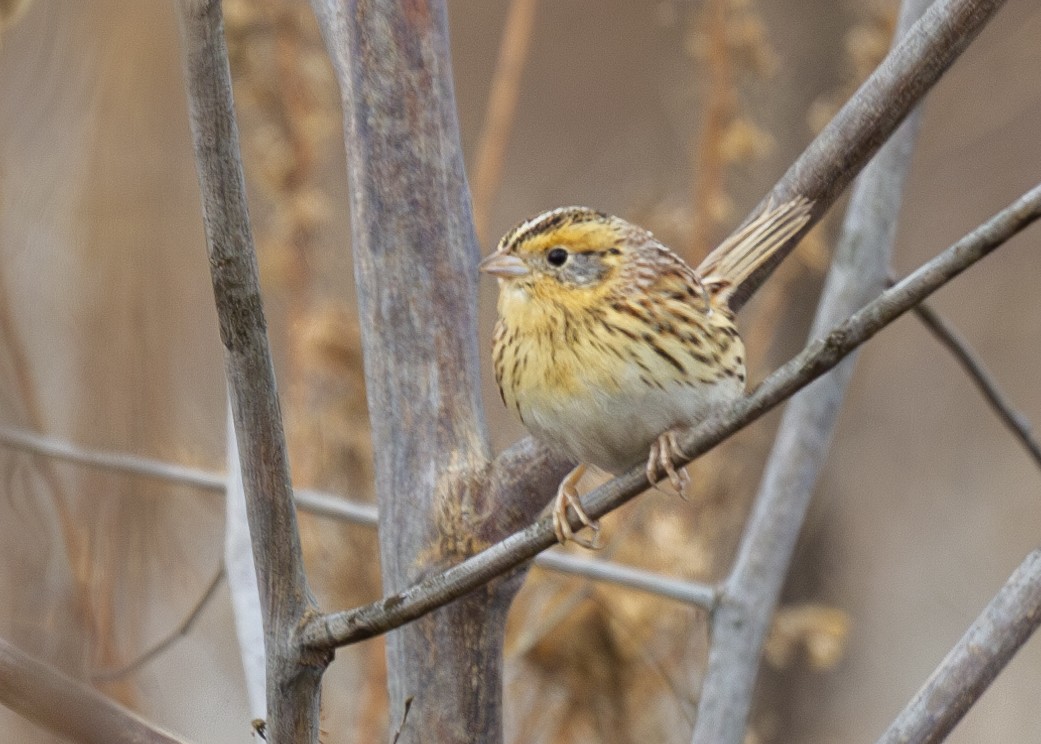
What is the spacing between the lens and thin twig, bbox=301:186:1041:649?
963 millimetres

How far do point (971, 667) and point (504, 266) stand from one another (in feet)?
2.33

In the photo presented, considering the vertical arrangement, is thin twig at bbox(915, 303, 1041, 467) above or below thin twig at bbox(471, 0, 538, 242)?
below

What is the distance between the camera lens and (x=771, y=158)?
415 centimetres

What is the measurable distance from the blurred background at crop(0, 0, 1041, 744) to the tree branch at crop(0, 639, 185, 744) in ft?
0.10

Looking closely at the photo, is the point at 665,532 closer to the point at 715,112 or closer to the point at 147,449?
the point at 715,112

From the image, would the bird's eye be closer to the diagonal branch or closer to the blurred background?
the diagonal branch

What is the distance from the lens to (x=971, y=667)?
1.29 m

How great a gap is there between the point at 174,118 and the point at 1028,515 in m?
3.60

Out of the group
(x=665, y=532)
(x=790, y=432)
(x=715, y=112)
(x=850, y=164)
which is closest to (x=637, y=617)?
(x=665, y=532)

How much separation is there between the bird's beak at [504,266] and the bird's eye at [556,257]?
4 centimetres

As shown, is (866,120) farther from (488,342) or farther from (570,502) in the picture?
(488,342)

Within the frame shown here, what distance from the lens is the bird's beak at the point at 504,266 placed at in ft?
5.30

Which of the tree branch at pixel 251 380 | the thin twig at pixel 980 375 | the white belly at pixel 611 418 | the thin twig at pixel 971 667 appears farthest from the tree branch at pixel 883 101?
the tree branch at pixel 251 380

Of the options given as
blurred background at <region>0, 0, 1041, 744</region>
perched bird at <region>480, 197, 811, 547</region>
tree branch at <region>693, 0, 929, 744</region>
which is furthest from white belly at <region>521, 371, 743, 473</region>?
blurred background at <region>0, 0, 1041, 744</region>
